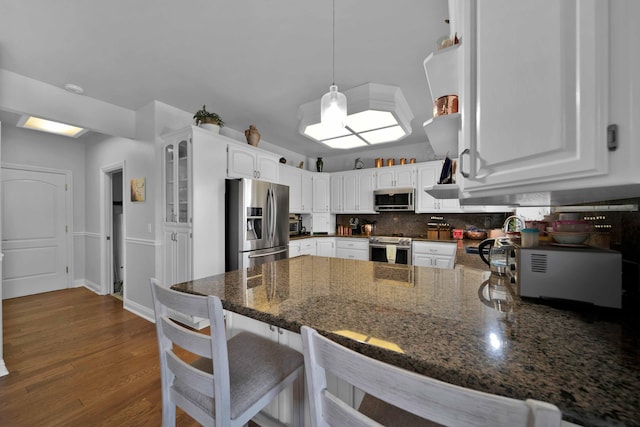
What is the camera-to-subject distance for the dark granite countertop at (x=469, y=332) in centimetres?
50

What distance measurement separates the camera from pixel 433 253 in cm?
386

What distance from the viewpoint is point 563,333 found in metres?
0.71

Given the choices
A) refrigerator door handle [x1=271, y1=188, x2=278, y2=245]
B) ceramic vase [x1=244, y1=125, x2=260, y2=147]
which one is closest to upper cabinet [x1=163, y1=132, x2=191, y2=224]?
ceramic vase [x1=244, y1=125, x2=260, y2=147]

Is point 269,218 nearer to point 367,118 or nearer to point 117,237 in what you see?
point 367,118

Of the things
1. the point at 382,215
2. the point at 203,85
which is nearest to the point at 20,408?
the point at 203,85

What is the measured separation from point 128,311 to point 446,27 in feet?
14.4

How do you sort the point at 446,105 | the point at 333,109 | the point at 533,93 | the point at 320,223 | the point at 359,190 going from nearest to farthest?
the point at 533,93, the point at 446,105, the point at 333,109, the point at 359,190, the point at 320,223

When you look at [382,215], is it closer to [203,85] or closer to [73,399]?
[203,85]

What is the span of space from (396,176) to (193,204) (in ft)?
10.7

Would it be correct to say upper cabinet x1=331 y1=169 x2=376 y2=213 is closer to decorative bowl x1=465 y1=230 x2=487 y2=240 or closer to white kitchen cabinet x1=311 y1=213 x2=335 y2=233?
white kitchen cabinet x1=311 y1=213 x2=335 y2=233

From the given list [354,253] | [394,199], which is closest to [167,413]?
[354,253]

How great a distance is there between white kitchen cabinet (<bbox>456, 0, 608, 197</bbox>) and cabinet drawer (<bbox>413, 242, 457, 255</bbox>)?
10.5 feet

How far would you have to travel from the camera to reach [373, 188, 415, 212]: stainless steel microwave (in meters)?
4.30

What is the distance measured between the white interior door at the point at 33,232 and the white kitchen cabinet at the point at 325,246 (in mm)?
4177
